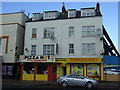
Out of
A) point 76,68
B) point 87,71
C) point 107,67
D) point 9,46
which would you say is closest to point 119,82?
point 107,67

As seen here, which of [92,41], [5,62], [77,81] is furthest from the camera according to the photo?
[5,62]

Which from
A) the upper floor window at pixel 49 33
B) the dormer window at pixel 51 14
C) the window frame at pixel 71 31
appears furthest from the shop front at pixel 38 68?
the dormer window at pixel 51 14

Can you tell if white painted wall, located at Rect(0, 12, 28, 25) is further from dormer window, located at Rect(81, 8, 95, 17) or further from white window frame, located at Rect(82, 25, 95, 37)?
white window frame, located at Rect(82, 25, 95, 37)

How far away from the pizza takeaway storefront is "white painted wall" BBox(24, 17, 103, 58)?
46.0 inches

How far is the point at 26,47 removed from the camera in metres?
24.1

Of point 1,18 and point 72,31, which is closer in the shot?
point 72,31

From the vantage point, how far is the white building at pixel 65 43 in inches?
829

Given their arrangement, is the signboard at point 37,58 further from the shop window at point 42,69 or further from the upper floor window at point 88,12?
the upper floor window at point 88,12

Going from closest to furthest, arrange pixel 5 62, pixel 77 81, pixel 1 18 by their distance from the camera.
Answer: pixel 77 81, pixel 5 62, pixel 1 18

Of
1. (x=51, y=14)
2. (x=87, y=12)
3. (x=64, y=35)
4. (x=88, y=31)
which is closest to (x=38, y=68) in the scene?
(x=64, y=35)

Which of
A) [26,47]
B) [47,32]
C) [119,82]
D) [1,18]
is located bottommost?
[119,82]

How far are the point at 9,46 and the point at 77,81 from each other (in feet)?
44.5

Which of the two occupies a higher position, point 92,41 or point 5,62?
point 92,41

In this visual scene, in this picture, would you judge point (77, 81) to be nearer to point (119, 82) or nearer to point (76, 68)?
point (76, 68)
